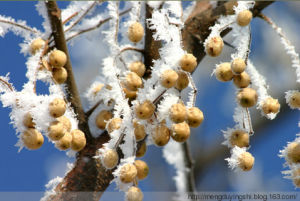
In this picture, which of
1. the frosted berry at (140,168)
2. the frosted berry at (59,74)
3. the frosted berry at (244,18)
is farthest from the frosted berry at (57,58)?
the frosted berry at (244,18)

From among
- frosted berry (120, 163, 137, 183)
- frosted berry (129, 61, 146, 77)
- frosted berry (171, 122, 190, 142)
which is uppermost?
frosted berry (129, 61, 146, 77)

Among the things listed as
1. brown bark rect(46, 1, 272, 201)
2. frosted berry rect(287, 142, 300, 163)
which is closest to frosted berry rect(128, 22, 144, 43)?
brown bark rect(46, 1, 272, 201)

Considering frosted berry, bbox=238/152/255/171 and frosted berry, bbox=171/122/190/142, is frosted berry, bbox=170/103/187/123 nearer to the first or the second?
frosted berry, bbox=171/122/190/142

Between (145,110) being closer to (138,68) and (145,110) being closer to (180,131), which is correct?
(180,131)

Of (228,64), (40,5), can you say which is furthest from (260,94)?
(40,5)

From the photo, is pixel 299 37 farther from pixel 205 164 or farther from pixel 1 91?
pixel 1 91

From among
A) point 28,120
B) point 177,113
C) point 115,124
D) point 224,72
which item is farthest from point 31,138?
point 224,72
